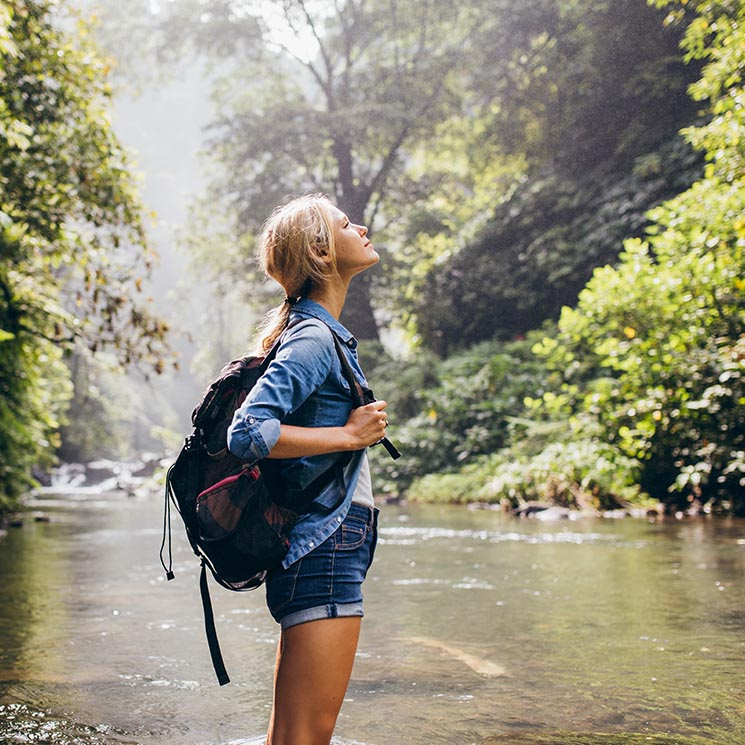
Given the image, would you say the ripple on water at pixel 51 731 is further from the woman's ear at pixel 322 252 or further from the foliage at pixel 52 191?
the foliage at pixel 52 191

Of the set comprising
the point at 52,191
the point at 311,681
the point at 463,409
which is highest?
the point at 52,191

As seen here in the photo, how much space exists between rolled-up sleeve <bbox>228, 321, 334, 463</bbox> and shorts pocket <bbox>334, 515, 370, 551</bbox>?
0.28 metres

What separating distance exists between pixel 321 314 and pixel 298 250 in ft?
0.62

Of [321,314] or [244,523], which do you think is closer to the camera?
[244,523]

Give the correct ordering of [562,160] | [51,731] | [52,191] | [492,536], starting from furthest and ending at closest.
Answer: [562,160], [492,536], [52,191], [51,731]

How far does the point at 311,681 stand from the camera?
2.01 metres

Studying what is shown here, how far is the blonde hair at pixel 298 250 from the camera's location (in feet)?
7.51

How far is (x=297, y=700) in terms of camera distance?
6.57ft

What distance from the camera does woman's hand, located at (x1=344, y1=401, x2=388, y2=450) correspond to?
6.97ft

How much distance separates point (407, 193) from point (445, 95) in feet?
11.9

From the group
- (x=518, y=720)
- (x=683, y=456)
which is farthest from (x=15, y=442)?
(x=518, y=720)

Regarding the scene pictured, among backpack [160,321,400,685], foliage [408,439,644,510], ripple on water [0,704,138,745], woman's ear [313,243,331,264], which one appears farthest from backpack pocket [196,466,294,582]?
foliage [408,439,644,510]

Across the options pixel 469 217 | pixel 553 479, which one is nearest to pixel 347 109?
pixel 469 217

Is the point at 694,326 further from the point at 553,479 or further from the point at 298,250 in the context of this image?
the point at 298,250
